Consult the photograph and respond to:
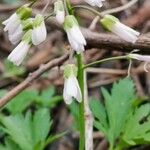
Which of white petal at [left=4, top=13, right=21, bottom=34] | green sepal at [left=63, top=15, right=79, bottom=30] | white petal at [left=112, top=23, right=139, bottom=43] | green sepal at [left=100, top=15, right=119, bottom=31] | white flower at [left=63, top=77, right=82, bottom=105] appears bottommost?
white flower at [left=63, top=77, right=82, bottom=105]

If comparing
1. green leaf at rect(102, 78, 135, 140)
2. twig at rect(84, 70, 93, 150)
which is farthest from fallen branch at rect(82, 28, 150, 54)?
twig at rect(84, 70, 93, 150)

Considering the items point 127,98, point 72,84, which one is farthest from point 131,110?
point 72,84

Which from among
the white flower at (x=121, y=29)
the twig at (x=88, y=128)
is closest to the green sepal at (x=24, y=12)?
the white flower at (x=121, y=29)

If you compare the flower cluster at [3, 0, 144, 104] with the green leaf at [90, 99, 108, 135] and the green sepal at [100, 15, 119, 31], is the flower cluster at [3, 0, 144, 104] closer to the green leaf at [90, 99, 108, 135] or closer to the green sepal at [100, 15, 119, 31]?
the green sepal at [100, 15, 119, 31]

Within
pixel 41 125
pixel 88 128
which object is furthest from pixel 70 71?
pixel 41 125

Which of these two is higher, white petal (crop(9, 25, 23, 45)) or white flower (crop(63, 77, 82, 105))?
white petal (crop(9, 25, 23, 45))

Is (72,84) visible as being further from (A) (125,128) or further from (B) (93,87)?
(B) (93,87)
